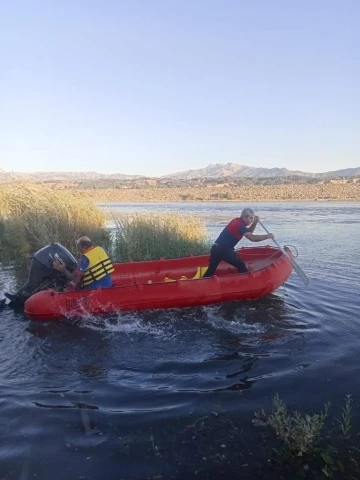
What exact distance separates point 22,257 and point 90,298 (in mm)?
7238

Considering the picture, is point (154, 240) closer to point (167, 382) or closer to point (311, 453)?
point (167, 382)

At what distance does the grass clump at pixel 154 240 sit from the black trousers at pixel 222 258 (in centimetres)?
294

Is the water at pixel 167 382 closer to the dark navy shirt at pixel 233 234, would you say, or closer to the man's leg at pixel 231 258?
the man's leg at pixel 231 258

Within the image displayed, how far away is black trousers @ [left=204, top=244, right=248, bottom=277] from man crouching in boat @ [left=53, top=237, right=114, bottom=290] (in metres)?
2.22

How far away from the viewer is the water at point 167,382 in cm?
452

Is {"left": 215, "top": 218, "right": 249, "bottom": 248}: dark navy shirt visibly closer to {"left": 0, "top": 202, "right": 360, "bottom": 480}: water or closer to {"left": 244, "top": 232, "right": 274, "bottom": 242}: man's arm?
{"left": 244, "top": 232, "right": 274, "bottom": 242}: man's arm

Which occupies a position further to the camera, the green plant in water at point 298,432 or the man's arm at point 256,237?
the man's arm at point 256,237

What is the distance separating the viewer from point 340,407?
17.5 ft

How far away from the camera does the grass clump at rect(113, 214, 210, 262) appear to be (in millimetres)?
12962

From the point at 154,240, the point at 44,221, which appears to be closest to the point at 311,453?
the point at 154,240

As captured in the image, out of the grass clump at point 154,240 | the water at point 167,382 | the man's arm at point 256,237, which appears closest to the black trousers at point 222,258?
the man's arm at point 256,237

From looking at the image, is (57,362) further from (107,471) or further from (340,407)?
(340,407)

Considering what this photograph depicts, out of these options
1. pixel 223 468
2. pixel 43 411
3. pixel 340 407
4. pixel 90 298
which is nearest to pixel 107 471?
pixel 223 468

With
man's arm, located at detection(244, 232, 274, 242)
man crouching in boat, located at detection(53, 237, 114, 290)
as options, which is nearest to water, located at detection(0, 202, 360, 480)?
man crouching in boat, located at detection(53, 237, 114, 290)
